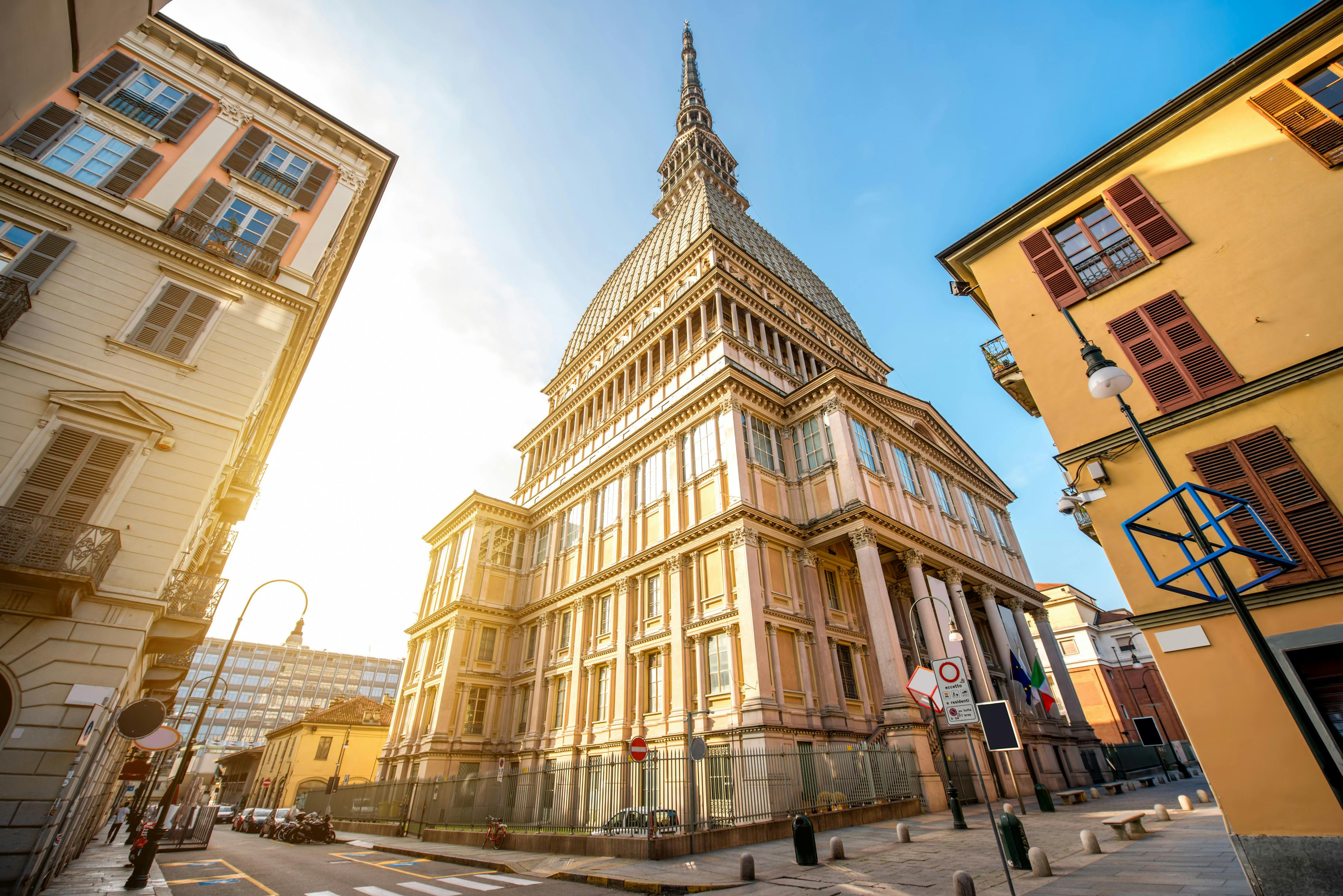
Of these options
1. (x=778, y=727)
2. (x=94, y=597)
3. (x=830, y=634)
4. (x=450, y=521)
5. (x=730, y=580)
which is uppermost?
(x=450, y=521)

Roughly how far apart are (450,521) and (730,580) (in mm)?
25682

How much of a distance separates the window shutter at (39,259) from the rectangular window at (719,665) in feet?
76.7

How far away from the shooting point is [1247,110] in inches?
476

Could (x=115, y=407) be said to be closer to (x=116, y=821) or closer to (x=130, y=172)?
(x=130, y=172)

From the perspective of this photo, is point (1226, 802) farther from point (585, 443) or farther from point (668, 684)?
point (585, 443)

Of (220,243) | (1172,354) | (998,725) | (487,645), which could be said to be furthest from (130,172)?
(487,645)

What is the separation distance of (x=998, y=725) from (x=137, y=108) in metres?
29.4

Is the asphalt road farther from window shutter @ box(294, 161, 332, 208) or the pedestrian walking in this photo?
window shutter @ box(294, 161, 332, 208)

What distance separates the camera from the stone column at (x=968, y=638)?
23594mm

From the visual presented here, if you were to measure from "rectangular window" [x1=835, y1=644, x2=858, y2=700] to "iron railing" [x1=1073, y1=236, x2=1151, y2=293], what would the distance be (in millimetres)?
17317

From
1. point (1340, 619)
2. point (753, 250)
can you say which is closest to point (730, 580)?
point (1340, 619)

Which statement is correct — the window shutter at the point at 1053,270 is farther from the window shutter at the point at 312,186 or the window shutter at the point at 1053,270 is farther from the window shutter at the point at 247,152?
the window shutter at the point at 247,152

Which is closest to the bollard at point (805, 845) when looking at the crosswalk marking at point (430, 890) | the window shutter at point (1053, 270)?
the crosswalk marking at point (430, 890)

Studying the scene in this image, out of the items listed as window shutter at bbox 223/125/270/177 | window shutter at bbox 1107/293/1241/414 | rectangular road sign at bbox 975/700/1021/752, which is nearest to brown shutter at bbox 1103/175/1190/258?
window shutter at bbox 1107/293/1241/414
